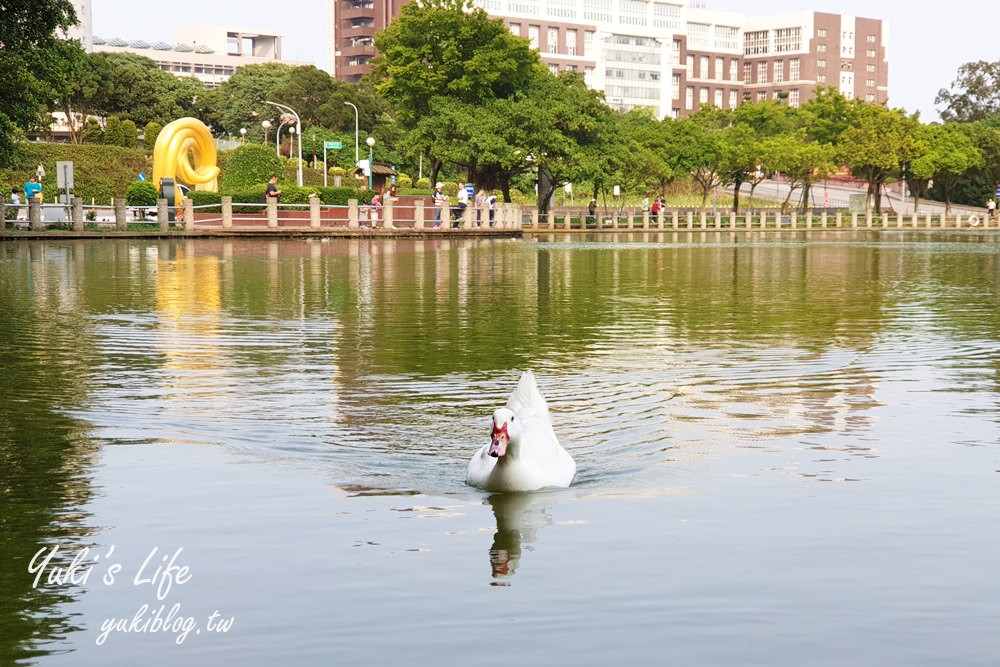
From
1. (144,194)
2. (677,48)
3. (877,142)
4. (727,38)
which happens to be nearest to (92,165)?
(144,194)

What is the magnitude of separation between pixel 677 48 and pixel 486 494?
16473cm

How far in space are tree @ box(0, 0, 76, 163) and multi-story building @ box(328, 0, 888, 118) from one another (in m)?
98.9

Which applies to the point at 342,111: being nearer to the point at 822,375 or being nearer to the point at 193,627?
the point at 822,375

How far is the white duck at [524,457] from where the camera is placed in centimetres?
818

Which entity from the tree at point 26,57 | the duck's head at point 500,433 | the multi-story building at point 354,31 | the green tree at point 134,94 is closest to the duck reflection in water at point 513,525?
the duck's head at point 500,433

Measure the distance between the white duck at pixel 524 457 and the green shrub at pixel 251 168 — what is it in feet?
182

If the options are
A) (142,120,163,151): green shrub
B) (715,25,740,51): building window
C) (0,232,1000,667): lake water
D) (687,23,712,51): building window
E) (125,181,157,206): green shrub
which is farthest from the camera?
(715,25,740,51): building window

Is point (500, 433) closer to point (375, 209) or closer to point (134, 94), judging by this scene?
point (375, 209)

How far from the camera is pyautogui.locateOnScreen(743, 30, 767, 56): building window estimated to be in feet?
599

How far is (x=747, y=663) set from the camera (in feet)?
17.5

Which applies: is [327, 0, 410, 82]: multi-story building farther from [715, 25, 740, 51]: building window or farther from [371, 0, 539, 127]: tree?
[371, 0, 539, 127]: tree

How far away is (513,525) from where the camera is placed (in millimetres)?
7543

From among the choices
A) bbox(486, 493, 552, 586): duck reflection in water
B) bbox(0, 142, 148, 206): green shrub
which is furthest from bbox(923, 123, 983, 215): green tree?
bbox(486, 493, 552, 586): duck reflection in water

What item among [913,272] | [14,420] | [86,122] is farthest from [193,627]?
[86,122]
